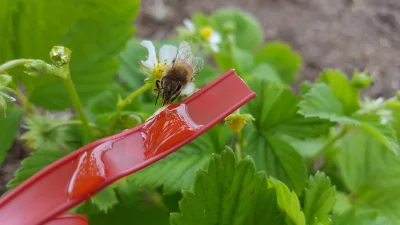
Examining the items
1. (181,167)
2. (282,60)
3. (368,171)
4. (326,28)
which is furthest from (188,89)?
(326,28)

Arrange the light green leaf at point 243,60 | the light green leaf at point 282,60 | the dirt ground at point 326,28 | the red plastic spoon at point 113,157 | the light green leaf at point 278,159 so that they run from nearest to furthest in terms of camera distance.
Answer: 1. the red plastic spoon at point 113,157
2. the light green leaf at point 278,159
3. the light green leaf at point 243,60
4. the light green leaf at point 282,60
5. the dirt ground at point 326,28

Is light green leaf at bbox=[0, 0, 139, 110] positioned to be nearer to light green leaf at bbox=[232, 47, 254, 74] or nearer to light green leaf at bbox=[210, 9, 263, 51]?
light green leaf at bbox=[232, 47, 254, 74]

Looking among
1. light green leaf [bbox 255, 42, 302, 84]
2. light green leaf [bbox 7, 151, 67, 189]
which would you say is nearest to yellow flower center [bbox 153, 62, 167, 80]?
light green leaf [bbox 7, 151, 67, 189]

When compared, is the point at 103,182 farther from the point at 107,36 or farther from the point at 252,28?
the point at 252,28

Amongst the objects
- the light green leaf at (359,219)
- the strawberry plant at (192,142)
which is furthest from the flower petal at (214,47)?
the light green leaf at (359,219)

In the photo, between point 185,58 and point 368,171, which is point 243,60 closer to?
point 368,171

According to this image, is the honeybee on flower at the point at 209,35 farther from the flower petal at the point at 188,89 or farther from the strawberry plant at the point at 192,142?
the flower petal at the point at 188,89
